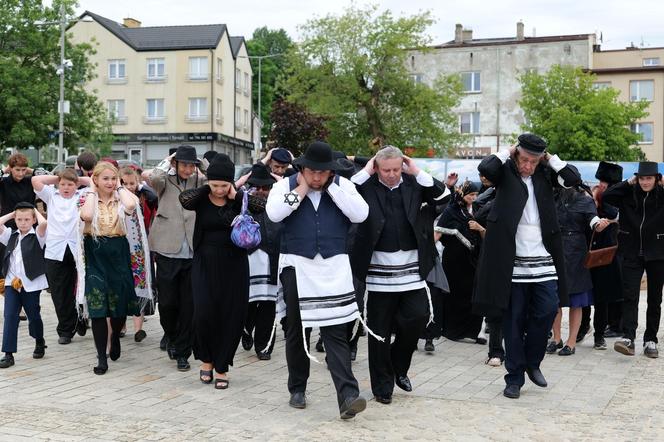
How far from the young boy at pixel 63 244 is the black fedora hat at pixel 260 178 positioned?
207 centimetres

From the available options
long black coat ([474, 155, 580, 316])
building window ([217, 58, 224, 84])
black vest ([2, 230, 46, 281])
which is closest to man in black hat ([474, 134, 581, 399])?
long black coat ([474, 155, 580, 316])

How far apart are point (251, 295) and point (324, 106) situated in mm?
37706

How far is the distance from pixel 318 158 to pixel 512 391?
2.48 meters

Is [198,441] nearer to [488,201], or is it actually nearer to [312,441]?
[312,441]

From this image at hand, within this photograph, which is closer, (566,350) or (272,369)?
(272,369)

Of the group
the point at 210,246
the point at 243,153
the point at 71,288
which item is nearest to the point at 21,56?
the point at 243,153

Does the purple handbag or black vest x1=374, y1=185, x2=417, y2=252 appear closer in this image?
black vest x1=374, y1=185, x2=417, y2=252

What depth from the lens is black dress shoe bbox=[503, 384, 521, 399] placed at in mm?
7222

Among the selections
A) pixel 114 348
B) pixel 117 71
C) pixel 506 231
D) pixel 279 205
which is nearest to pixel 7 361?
pixel 114 348

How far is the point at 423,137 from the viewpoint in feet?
155

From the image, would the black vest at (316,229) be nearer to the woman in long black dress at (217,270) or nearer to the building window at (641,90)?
the woman in long black dress at (217,270)

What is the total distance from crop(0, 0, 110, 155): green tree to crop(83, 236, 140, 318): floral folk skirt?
108 feet

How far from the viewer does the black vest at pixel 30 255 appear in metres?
8.56

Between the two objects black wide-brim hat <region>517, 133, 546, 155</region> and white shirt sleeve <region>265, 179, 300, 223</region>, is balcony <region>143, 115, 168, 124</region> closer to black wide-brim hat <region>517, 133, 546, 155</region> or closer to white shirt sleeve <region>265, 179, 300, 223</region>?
black wide-brim hat <region>517, 133, 546, 155</region>
